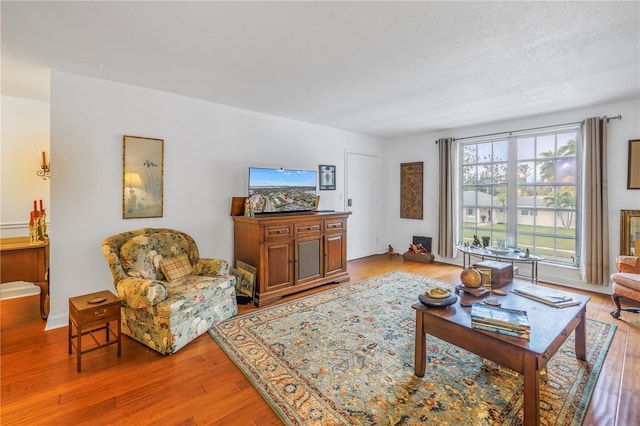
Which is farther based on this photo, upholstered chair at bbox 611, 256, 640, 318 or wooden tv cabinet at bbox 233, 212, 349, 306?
wooden tv cabinet at bbox 233, 212, 349, 306

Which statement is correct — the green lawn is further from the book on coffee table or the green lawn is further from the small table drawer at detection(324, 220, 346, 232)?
the book on coffee table

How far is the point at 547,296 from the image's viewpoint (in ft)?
7.20

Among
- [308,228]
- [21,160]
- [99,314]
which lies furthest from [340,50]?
[21,160]

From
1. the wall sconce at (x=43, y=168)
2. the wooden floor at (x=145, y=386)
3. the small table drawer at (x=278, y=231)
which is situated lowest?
the wooden floor at (x=145, y=386)

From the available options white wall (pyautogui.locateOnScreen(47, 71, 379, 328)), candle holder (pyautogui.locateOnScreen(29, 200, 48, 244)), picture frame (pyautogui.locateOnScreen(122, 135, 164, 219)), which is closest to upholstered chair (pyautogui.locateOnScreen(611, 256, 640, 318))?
white wall (pyautogui.locateOnScreen(47, 71, 379, 328))

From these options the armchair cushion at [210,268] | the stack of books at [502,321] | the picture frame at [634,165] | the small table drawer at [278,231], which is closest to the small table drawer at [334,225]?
the small table drawer at [278,231]

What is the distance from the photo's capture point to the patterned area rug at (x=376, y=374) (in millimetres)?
1715

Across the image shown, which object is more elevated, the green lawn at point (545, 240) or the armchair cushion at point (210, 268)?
the green lawn at point (545, 240)

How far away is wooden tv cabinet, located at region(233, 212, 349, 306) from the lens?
3.45 m

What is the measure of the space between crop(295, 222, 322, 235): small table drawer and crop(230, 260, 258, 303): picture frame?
2.45 ft

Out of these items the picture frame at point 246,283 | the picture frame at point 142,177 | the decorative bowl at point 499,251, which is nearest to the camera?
the picture frame at point 142,177

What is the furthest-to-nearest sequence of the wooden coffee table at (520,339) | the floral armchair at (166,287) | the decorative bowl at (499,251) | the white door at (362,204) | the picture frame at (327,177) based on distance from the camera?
the white door at (362,204) → the picture frame at (327,177) → the decorative bowl at (499,251) → the floral armchair at (166,287) → the wooden coffee table at (520,339)

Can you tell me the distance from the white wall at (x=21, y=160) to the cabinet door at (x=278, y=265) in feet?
8.72

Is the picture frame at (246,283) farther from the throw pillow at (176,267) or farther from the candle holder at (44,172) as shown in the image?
the candle holder at (44,172)
